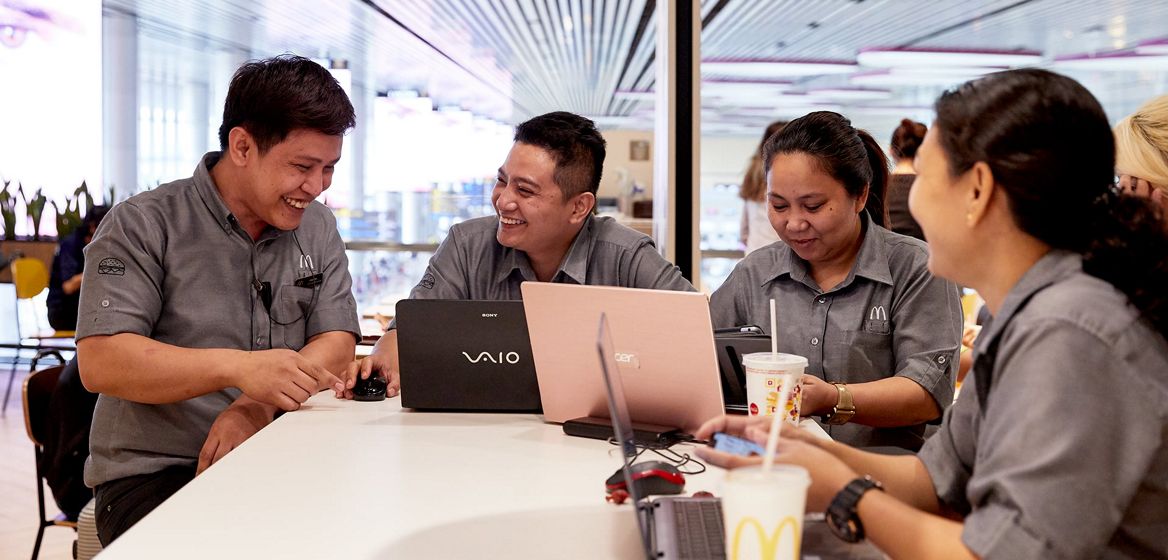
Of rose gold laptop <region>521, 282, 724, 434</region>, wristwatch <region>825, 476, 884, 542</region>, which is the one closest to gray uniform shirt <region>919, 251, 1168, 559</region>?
wristwatch <region>825, 476, 884, 542</region>

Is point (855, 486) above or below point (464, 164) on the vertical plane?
below

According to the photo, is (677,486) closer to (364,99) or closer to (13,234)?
(364,99)

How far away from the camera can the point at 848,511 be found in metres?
1.16

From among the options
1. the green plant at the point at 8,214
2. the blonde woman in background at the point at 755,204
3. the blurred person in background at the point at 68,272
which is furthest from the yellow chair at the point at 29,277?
the blonde woman in background at the point at 755,204

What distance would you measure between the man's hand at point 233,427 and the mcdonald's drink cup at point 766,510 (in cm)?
131

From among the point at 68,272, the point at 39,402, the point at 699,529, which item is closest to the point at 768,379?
the point at 699,529

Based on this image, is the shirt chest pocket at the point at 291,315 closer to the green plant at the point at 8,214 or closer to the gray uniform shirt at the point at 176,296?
the gray uniform shirt at the point at 176,296

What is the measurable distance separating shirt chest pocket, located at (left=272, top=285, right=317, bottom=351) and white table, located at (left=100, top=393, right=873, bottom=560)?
0.42 meters

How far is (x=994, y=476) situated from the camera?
1.05 meters

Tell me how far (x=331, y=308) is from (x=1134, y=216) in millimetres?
1813

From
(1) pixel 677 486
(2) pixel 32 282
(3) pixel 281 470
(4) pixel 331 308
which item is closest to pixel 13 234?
(2) pixel 32 282

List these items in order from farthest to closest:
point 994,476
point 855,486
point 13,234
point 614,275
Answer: point 13,234 < point 614,275 < point 855,486 < point 994,476

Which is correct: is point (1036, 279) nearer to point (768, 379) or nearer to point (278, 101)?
point (768, 379)

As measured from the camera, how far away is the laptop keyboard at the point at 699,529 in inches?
45.4
